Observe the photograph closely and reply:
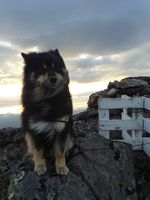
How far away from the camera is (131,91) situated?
12477 millimetres

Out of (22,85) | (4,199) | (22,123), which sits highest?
(22,85)

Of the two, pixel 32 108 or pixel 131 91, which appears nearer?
pixel 32 108

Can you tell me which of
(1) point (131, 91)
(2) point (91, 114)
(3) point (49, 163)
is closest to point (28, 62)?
(3) point (49, 163)

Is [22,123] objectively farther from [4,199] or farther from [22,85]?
[4,199]

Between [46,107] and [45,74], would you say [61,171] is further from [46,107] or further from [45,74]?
[45,74]

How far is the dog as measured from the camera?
18.6 feet

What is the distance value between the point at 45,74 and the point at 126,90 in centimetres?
727

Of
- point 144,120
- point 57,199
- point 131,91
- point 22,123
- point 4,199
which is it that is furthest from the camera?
point 131,91

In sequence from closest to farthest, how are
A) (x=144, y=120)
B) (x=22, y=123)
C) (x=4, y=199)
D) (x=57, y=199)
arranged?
(x=57, y=199)
(x=22, y=123)
(x=4, y=199)
(x=144, y=120)

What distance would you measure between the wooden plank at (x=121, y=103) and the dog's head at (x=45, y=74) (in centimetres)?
316

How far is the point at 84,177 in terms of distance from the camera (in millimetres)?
6113

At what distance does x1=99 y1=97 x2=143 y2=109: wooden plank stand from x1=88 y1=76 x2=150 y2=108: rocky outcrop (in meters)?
3.25

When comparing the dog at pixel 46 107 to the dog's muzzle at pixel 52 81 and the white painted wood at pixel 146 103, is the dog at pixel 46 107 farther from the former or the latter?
the white painted wood at pixel 146 103

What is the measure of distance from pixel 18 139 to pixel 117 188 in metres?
Answer: 3.27
